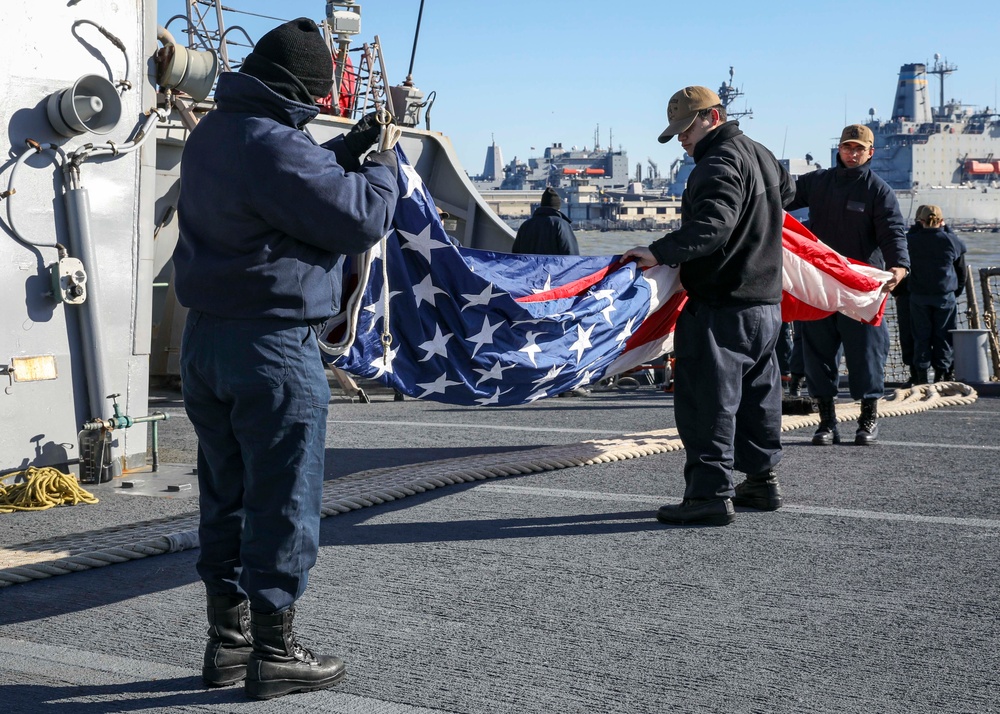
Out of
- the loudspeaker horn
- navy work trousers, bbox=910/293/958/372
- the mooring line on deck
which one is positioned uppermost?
the loudspeaker horn

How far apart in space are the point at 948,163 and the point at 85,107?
140816 millimetres

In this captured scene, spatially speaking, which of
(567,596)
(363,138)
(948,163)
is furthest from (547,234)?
(948,163)

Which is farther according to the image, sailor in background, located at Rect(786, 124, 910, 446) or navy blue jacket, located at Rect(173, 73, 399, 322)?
sailor in background, located at Rect(786, 124, 910, 446)

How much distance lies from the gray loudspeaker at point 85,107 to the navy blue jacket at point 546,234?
18.4 feet

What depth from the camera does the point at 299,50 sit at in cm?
→ 330

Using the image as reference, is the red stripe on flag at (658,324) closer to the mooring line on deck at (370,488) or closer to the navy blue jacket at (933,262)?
A: the mooring line on deck at (370,488)

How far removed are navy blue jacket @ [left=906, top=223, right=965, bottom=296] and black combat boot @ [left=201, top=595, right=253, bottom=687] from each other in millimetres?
10851

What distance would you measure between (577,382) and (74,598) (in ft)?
8.90

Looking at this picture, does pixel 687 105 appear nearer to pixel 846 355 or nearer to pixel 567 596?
pixel 567 596

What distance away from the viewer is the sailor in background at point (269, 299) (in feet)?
10.6

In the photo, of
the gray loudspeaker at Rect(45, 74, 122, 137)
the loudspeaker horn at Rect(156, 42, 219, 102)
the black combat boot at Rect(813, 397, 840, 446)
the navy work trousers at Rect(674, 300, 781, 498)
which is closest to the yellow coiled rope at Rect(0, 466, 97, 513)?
the gray loudspeaker at Rect(45, 74, 122, 137)

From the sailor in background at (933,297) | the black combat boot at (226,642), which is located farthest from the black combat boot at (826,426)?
the sailor in background at (933,297)

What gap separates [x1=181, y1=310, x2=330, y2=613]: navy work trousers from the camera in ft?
10.7

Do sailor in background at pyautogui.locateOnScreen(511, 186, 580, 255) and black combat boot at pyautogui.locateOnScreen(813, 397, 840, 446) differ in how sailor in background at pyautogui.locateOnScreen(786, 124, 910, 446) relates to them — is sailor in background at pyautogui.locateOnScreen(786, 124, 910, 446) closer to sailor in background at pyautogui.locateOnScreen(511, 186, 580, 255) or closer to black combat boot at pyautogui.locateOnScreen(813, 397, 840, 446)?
black combat boot at pyautogui.locateOnScreen(813, 397, 840, 446)
